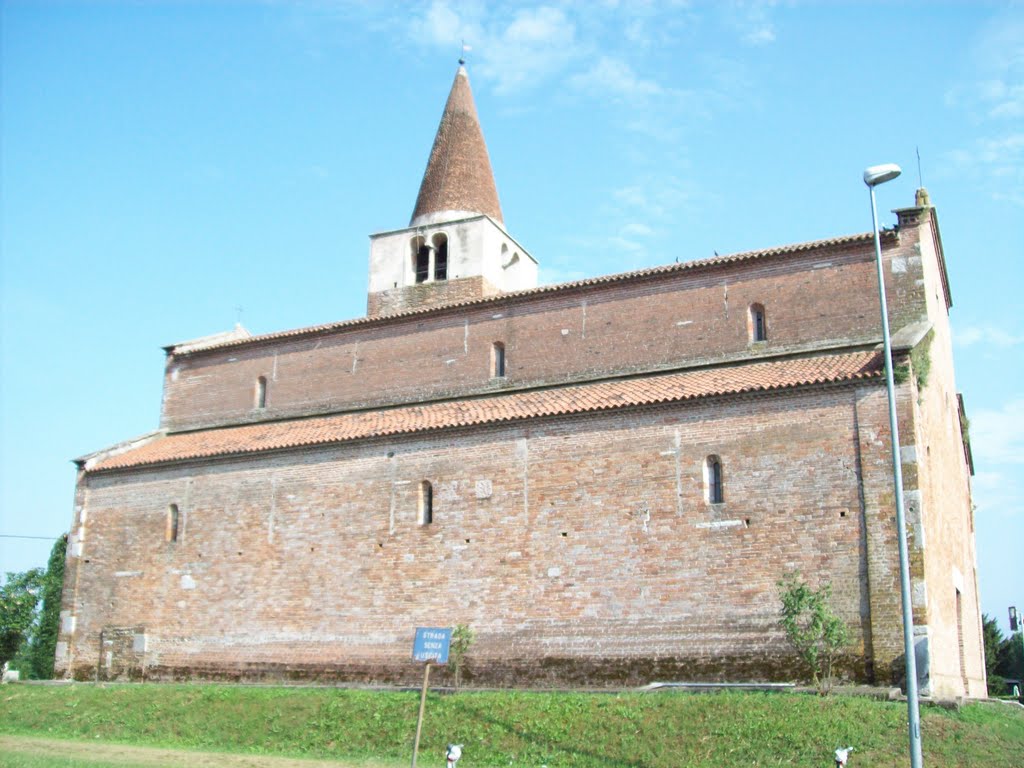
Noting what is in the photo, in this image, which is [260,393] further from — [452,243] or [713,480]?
[713,480]

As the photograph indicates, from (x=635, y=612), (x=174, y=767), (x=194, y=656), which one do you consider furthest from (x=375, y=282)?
(x=174, y=767)

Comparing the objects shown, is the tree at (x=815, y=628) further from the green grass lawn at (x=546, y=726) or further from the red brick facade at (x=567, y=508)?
the green grass lawn at (x=546, y=726)

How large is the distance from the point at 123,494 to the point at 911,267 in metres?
19.4

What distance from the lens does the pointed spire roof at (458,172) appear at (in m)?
30.6

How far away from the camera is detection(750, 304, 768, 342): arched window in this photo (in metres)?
22.2

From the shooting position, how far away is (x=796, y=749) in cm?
1438

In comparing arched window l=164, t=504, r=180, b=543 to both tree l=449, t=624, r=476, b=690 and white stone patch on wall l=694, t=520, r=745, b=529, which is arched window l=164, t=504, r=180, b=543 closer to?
tree l=449, t=624, r=476, b=690

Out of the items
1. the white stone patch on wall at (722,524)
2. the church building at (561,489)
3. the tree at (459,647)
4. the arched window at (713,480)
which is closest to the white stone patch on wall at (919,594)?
the church building at (561,489)

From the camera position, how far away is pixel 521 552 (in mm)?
20609

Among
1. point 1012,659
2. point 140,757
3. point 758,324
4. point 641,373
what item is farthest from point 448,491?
point 1012,659

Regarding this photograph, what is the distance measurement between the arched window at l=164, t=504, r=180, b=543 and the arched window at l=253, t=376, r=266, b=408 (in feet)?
12.4

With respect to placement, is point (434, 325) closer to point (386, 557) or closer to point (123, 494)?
point (386, 557)

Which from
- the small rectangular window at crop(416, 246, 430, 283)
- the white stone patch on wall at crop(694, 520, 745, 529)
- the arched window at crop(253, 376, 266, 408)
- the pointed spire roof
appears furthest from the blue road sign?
the pointed spire roof

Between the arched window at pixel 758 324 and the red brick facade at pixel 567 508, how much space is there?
0.18 m
